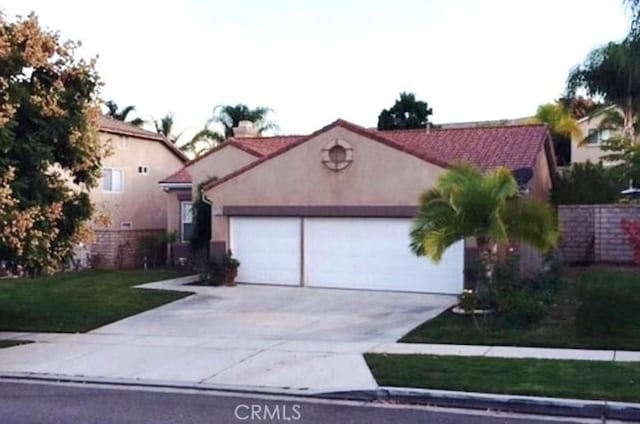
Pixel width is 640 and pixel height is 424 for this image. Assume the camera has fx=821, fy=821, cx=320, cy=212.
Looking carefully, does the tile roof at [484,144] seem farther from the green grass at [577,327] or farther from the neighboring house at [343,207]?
the green grass at [577,327]

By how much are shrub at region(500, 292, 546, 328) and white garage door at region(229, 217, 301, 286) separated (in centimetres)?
871

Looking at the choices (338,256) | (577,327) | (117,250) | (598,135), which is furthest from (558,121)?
(577,327)

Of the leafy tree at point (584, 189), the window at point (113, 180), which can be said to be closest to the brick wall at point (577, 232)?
the leafy tree at point (584, 189)

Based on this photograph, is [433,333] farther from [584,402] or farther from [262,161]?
[262,161]

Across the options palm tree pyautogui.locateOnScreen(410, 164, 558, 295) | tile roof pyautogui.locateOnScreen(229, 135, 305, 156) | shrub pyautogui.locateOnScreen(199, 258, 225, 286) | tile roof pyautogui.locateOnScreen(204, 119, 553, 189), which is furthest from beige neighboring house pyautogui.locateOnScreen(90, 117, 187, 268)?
palm tree pyautogui.locateOnScreen(410, 164, 558, 295)

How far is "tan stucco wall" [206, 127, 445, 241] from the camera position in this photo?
21562 millimetres

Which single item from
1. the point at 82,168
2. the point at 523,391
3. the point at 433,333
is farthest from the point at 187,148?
the point at 523,391

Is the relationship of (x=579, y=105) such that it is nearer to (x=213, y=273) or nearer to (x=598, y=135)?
(x=598, y=135)

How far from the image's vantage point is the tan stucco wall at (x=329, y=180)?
21.6 meters

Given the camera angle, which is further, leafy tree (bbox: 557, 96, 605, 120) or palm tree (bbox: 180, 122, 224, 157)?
palm tree (bbox: 180, 122, 224, 157)

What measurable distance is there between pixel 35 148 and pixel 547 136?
16.8 metres

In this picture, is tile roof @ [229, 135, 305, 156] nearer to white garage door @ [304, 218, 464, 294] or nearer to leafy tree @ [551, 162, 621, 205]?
white garage door @ [304, 218, 464, 294]

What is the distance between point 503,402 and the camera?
31.2 feet

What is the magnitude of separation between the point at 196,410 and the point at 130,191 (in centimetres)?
2614
